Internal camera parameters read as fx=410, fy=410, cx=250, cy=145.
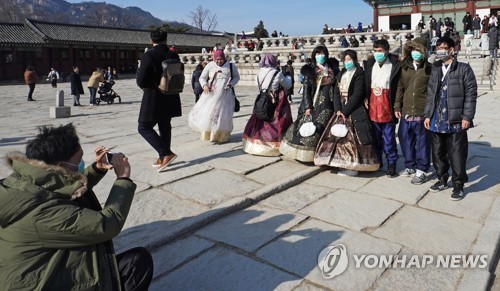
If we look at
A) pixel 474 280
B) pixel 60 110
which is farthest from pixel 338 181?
pixel 60 110

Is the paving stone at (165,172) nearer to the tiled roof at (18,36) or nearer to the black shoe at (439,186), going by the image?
the black shoe at (439,186)

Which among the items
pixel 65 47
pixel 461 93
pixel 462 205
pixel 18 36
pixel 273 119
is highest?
pixel 18 36

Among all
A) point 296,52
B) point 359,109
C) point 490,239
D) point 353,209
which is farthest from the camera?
point 296,52

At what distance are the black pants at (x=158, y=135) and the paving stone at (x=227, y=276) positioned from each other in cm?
227

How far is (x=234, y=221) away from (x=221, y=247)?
0.55 m

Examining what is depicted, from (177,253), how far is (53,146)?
1.61m

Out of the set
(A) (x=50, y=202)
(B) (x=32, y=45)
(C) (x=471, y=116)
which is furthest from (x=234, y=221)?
(B) (x=32, y=45)

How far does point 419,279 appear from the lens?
9.39 feet

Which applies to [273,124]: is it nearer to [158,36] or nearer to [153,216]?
[158,36]

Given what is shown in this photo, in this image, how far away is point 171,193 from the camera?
4.51 meters

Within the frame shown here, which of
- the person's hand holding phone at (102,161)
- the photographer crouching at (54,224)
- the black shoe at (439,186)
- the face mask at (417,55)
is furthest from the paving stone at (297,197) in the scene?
the photographer crouching at (54,224)

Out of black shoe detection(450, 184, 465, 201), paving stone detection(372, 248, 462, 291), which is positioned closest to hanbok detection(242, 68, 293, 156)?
black shoe detection(450, 184, 465, 201)

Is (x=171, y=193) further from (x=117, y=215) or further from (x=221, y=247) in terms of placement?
(x=117, y=215)

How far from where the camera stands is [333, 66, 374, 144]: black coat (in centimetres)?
491
